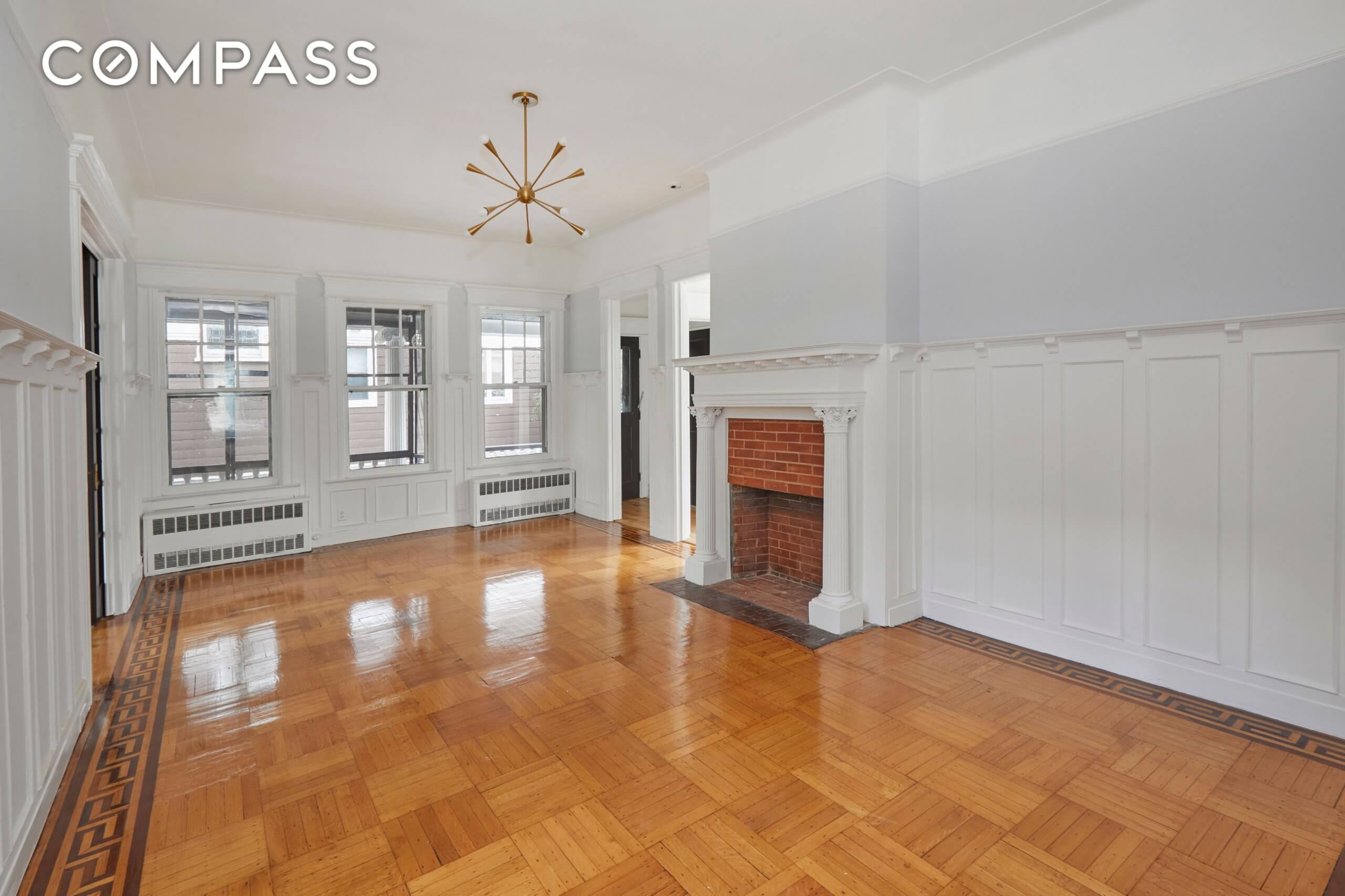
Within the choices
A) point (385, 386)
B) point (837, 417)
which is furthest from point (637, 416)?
point (837, 417)

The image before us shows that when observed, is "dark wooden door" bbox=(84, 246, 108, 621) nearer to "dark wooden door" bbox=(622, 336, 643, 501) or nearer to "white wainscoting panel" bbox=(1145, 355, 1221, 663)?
"dark wooden door" bbox=(622, 336, 643, 501)

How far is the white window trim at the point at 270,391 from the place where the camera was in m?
5.58

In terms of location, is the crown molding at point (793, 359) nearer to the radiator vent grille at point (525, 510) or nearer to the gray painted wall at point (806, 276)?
the gray painted wall at point (806, 276)

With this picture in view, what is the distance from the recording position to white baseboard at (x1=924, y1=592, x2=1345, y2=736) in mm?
2766

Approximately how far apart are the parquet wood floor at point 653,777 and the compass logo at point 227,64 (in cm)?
301

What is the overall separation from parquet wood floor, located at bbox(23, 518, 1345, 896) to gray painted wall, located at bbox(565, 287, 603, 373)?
396 centimetres

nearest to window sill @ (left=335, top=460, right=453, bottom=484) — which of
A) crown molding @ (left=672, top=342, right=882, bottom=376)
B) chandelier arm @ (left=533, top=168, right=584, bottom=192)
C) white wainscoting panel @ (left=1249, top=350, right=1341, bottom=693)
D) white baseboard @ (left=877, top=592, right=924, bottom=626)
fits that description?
chandelier arm @ (left=533, top=168, right=584, bottom=192)

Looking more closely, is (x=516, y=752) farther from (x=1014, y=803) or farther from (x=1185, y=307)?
(x=1185, y=307)

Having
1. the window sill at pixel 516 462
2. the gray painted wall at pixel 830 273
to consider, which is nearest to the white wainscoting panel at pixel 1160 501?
the gray painted wall at pixel 830 273

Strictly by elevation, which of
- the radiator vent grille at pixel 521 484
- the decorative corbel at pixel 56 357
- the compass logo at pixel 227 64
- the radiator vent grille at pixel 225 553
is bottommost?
the radiator vent grille at pixel 225 553

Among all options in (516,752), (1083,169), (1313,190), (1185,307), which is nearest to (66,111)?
(516,752)

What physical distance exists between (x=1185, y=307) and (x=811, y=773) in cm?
254

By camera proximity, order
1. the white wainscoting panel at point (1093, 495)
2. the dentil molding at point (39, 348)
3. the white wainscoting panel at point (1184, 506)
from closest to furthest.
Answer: the dentil molding at point (39, 348), the white wainscoting panel at point (1184, 506), the white wainscoting panel at point (1093, 495)

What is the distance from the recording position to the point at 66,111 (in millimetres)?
2904
